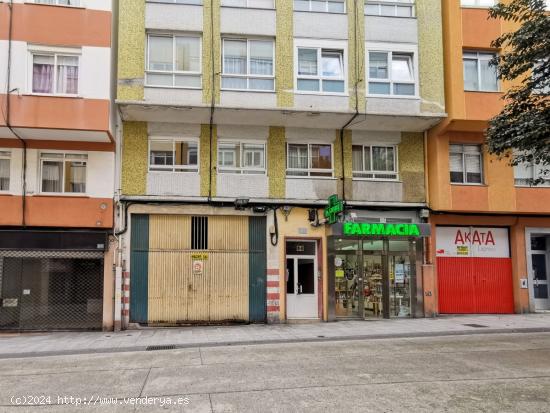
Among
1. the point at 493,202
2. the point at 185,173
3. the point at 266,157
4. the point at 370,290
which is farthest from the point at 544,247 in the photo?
the point at 185,173

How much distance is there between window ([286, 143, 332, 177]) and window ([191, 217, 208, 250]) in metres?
3.15

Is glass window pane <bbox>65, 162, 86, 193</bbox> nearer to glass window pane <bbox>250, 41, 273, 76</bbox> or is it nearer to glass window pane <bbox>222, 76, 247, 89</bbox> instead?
glass window pane <bbox>222, 76, 247, 89</bbox>

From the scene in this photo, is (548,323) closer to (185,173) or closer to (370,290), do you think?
(370,290)

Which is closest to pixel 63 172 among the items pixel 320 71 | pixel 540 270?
pixel 320 71

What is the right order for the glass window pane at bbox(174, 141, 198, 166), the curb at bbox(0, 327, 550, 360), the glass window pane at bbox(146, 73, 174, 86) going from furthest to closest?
1. the glass window pane at bbox(174, 141, 198, 166)
2. the glass window pane at bbox(146, 73, 174, 86)
3. the curb at bbox(0, 327, 550, 360)

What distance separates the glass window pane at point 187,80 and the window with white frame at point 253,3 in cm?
268

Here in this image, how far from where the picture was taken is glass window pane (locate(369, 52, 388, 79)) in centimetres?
1691

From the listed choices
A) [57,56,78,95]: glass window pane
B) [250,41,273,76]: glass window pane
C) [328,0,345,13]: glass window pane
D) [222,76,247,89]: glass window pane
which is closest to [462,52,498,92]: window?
[328,0,345,13]: glass window pane

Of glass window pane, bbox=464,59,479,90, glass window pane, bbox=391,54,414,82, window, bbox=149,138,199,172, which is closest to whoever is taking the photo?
window, bbox=149,138,199,172

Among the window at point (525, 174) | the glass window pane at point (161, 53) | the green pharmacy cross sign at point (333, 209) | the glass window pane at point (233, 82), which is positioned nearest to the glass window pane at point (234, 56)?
the glass window pane at point (233, 82)

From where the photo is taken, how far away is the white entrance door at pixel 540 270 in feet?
59.8

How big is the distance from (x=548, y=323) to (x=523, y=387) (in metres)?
9.09

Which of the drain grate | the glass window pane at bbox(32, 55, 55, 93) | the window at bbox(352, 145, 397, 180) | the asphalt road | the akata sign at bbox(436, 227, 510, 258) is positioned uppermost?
the glass window pane at bbox(32, 55, 55, 93)

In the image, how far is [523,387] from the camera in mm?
7359
